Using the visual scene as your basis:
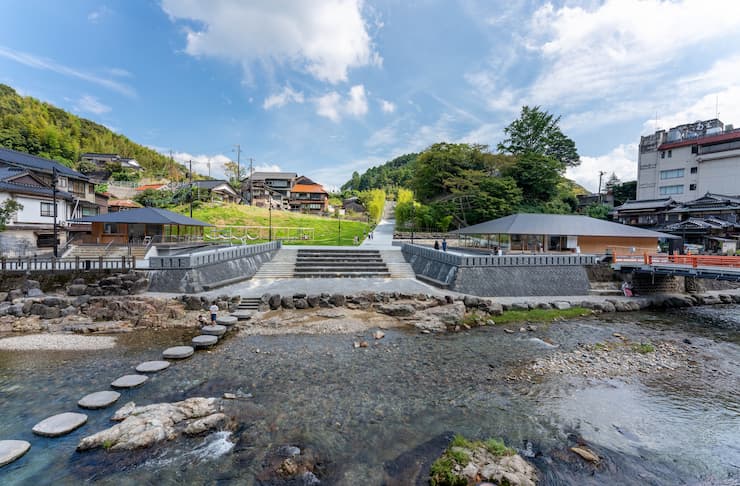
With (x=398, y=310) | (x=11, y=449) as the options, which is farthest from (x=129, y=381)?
(x=398, y=310)

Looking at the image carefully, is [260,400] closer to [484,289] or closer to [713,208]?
[484,289]

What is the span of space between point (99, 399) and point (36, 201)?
94.7 ft

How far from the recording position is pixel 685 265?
16.9 metres

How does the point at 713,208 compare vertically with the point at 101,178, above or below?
below

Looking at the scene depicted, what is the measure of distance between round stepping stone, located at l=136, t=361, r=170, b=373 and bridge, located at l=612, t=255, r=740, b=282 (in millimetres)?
23086

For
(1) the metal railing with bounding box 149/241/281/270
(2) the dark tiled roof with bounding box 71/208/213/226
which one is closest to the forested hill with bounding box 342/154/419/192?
(2) the dark tiled roof with bounding box 71/208/213/226

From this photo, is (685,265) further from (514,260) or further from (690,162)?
(690,162)

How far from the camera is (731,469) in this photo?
5.75 m

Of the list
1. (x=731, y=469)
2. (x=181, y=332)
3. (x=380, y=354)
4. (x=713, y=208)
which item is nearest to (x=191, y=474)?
(x=380, y=354)

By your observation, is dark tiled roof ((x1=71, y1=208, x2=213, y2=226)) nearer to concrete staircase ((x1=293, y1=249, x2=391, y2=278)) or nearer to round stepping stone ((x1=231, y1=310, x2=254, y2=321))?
concrete staircase ((x1=293, y1=249, x2=391, y2=278))

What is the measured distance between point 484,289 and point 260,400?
13.2 metres

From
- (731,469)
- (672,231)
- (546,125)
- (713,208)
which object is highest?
(546,125)

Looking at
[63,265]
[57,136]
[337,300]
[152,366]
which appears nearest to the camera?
[152,366]

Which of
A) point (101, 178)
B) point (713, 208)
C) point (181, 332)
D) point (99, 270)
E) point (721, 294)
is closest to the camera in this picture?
point (181, 332)
